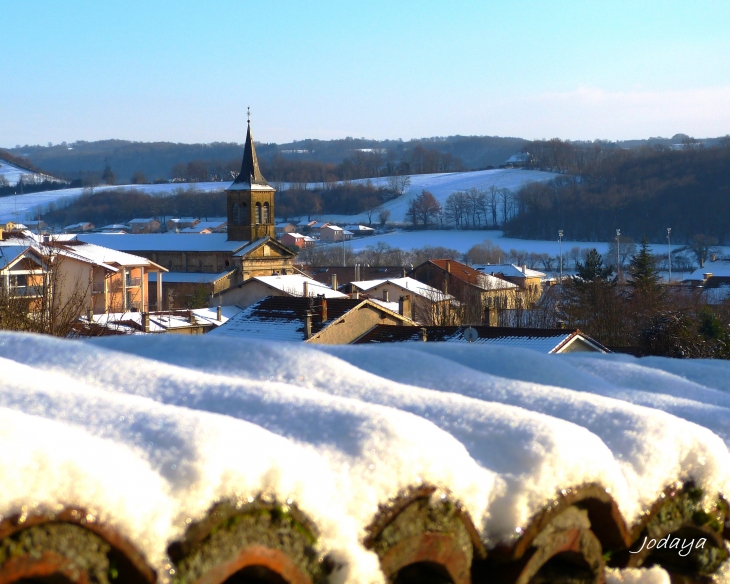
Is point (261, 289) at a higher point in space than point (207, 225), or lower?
higher

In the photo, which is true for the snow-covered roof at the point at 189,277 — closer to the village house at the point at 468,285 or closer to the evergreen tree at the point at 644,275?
the village house at the point at 468,285

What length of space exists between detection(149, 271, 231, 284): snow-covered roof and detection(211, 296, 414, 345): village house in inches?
1590

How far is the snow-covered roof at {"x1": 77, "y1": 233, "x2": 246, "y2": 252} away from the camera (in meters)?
71.2

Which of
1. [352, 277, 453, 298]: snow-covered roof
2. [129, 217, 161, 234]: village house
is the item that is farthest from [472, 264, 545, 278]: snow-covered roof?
[129, 217, 161, 234]: village house

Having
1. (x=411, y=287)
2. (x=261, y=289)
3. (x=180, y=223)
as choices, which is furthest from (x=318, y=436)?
(x=180, y=223)

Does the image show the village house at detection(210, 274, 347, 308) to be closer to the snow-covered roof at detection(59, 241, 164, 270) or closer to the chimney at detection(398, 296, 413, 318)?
the snow-covered roof at detection(59, 241, 164, 270)

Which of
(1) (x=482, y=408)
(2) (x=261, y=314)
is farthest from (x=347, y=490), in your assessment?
(2) (x=261, y=314)

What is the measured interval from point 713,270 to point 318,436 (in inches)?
2974

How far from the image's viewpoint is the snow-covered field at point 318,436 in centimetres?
166

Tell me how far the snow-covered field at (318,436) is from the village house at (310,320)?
757 inches

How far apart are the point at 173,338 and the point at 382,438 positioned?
1.56 m

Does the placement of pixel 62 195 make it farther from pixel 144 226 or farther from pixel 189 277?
pixel 189 277

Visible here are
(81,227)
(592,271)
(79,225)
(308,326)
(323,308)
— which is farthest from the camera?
(79,225)

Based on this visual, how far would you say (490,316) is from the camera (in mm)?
32875
